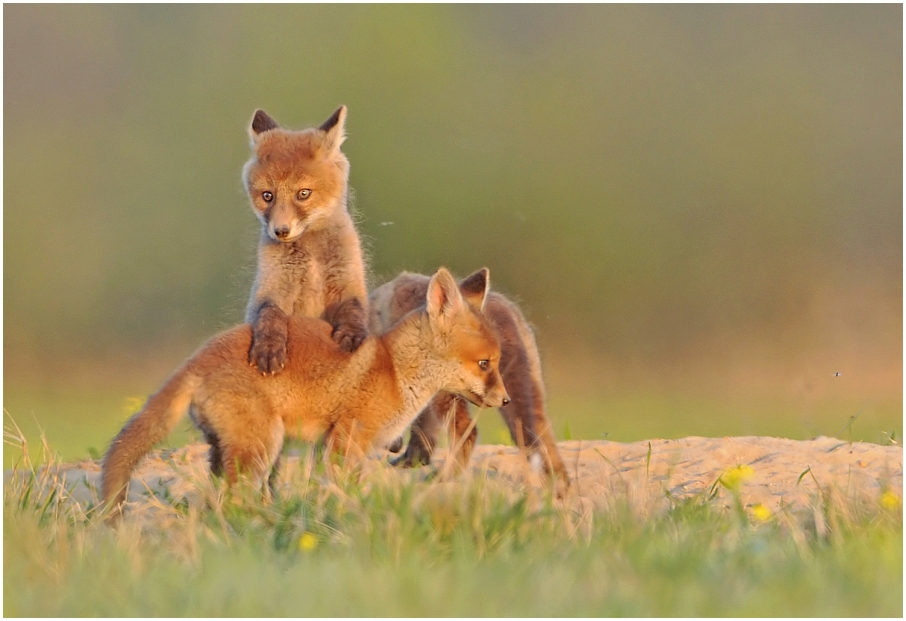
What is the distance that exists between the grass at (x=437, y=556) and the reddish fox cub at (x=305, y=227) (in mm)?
1461

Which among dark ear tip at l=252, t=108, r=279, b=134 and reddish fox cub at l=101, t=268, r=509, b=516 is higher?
→ dark ear tip at l=252, t=108, r=279, b=134

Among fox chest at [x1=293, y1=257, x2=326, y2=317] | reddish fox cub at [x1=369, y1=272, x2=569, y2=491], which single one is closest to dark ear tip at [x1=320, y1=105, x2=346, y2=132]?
fox chest at [x1=293, y1=257, x2=326, y2=317]

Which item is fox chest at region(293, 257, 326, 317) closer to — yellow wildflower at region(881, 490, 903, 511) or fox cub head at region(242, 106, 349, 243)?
fox cub head at region(242, 106, 349, 243)

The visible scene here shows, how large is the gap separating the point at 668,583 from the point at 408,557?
37.4 inches

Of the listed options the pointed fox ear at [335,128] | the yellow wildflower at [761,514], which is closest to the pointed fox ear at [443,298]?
the pointed fox ear at [335,128]

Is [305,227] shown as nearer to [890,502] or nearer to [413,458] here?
[413,458]

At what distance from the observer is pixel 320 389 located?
550cm

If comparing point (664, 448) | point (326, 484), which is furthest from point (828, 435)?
point (326, 484)

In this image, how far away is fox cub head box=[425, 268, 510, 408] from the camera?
18.6ft

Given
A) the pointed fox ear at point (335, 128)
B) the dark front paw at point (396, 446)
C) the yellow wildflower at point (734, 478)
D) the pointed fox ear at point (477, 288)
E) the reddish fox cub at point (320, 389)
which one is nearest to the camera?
the yellow wildflower at point (734, 478)

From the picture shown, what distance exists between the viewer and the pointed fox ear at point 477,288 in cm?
600

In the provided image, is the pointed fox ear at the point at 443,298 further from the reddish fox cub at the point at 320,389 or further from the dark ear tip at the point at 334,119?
the dark ear tip at the point at 334,119

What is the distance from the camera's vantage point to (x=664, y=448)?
23.1 feet

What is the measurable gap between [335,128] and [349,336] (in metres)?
1.36
